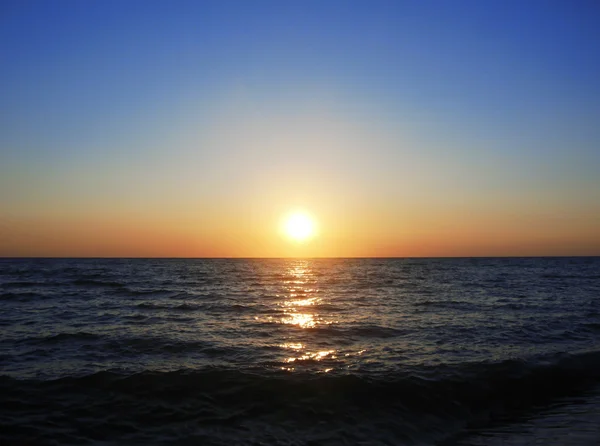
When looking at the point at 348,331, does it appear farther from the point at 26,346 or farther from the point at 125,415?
the point at 26,346

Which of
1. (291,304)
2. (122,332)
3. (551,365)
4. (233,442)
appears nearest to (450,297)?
(291,304)

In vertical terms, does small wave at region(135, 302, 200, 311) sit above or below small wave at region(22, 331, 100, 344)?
below

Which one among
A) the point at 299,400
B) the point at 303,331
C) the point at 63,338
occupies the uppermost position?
the point at 63,338

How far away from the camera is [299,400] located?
440 inches

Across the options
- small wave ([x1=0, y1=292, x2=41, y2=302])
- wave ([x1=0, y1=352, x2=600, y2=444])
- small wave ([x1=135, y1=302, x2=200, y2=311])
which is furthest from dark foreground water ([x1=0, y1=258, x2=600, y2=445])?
small wave ([x1=0, y1=292, x2=41, y2=302])

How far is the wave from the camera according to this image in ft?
31.9

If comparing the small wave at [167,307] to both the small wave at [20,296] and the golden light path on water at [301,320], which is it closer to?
the golden light path on water at [301,320]

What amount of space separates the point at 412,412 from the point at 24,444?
28.8 feet

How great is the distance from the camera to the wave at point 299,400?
9.73m

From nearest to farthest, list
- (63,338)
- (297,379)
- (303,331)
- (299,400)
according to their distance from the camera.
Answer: (299,400) < (297,379) < (63,338) < (303,331)

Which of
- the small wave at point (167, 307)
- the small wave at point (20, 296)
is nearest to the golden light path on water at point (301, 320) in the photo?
the small wave at point (167, 307)

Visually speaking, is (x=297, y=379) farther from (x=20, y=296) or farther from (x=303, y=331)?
(x=20, y=296)

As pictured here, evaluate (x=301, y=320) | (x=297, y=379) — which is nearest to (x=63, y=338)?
(x=297, y=379)

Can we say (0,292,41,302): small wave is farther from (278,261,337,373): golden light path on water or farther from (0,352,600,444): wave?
(0,352,600,444): wave
